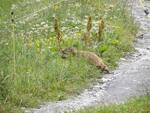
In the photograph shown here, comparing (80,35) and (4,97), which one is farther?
(80,35)

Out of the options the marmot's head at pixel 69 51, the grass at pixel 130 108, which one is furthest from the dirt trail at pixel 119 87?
the marmot's head at pixel 69 51

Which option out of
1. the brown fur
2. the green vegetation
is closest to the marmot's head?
the brown fur

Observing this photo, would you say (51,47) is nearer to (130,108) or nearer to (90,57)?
(90,57)

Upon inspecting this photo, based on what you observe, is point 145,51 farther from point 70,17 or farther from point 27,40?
point 27,40

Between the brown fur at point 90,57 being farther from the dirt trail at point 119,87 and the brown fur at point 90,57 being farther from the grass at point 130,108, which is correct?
the grass at point 130,108

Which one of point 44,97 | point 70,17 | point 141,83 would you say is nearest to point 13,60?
point 44,97

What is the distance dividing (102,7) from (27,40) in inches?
169

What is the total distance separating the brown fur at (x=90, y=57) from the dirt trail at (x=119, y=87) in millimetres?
268

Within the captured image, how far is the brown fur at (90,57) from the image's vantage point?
11.4 meters

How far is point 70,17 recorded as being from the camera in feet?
45.7

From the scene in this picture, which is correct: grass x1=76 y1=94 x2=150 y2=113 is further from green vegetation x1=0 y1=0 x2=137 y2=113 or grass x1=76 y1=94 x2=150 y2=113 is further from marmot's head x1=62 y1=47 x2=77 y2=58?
marmot's head x1=62 y1=47 x2=77 y2=58

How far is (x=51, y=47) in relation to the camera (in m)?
11.6

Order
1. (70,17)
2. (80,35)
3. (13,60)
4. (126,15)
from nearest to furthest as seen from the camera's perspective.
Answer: (13,60), (80,35), (70,17), (126,15)

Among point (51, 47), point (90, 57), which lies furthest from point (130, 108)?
point (51, 47)
